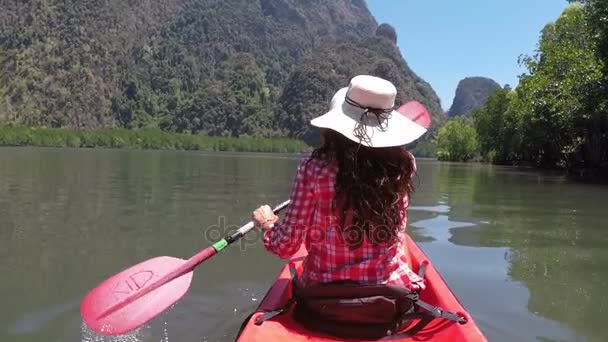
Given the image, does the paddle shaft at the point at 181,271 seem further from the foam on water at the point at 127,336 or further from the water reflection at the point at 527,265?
the water reflection at the point at 527,265

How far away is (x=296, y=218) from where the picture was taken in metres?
3.14

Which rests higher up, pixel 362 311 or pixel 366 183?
pixel 366 183

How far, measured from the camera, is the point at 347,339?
3.20 m

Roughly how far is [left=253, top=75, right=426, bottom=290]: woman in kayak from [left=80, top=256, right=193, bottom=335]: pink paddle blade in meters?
1.16

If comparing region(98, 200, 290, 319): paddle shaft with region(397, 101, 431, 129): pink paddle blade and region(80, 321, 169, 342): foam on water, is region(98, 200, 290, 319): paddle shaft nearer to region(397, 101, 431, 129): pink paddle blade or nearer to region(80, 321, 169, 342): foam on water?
region(80, 321, 169, 342): foam on water

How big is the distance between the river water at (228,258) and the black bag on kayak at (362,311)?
4.31 feet

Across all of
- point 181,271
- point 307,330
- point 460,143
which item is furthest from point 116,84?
point 307,330

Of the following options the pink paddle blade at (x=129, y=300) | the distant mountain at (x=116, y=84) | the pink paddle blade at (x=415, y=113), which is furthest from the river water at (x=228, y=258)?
the distant mountain at (x=116, y=84)

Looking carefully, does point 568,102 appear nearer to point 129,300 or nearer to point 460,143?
point 129,300

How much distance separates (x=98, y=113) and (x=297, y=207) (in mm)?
166243

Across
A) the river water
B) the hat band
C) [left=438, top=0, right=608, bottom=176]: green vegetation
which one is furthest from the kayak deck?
[left=438, top=0, right=608, bottom=176]: green vegetation

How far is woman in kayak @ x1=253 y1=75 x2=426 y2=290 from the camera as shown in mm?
3012

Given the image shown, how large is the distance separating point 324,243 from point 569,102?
86.6 feet

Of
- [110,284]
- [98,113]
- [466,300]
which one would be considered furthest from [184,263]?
[98,113]
